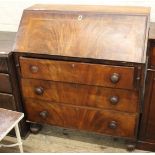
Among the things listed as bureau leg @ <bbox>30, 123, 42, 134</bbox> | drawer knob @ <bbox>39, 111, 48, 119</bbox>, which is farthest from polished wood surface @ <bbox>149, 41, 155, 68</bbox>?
bureau leg @ <bbox>30, 123, 42, 134</bbox>

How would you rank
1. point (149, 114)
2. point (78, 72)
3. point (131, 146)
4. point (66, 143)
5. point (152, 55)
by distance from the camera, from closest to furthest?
1. point (152, 55)
2. point (78, 72)
3. point (149, 114)
4. point (131, 146)
5. point (66, 143)

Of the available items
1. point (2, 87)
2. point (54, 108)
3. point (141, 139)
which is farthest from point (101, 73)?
point (2, 87)

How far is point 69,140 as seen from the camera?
210cm

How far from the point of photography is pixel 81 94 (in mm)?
1778

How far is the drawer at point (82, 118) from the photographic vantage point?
5.90 feet

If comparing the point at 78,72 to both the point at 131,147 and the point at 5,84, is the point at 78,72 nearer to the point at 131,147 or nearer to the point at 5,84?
the point at 5,84

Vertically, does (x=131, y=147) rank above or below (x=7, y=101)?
below

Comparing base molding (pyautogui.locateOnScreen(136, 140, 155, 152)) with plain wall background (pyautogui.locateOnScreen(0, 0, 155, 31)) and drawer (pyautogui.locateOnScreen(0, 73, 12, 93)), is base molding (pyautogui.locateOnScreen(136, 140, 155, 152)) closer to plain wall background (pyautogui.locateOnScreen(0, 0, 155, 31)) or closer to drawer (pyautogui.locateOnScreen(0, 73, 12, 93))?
plain wall background (pyautogui.locateOnScreen(0, 0, 155, 31))

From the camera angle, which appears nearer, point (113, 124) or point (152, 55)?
point (152, 55)

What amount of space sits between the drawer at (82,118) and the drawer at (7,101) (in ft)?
0.35

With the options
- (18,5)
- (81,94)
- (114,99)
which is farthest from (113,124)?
(18,5)

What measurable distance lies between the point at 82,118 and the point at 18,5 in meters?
1.14

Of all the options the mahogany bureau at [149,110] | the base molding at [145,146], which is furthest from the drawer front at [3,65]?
the base molding at [145,146]

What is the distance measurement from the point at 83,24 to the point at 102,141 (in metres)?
0.99
